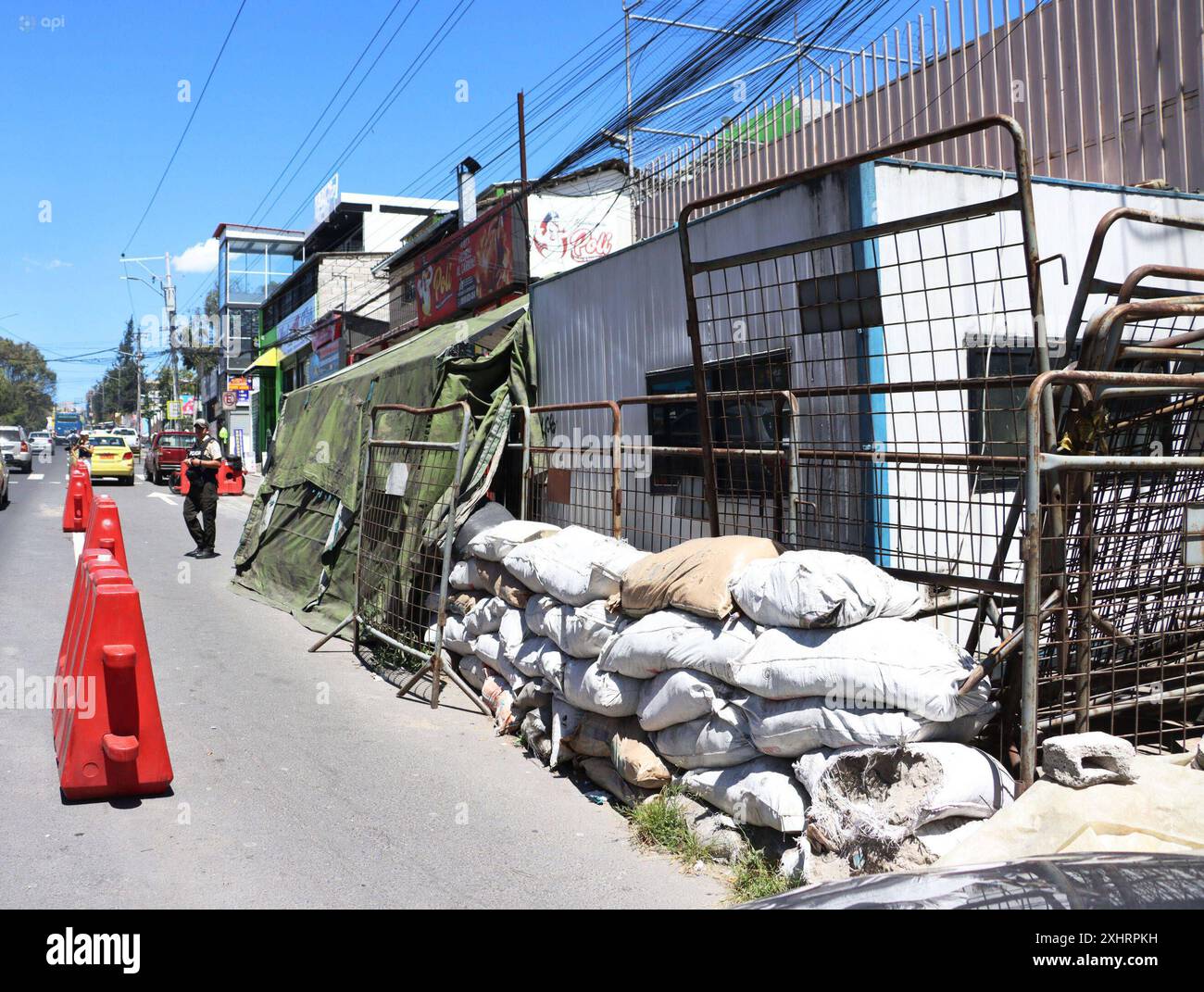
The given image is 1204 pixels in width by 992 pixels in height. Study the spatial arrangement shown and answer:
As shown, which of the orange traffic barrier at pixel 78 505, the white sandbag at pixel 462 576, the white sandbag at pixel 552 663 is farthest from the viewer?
the orange traffic barrier at pixel 78 505

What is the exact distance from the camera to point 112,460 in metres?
32.0

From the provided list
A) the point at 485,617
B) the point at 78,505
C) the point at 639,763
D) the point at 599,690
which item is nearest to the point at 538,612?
the point at 485,617

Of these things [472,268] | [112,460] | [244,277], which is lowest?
[112,460]

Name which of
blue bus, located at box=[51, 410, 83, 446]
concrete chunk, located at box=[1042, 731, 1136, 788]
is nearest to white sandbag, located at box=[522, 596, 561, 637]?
concrete chunk, located at box=[1042, 731, 1136, 788]

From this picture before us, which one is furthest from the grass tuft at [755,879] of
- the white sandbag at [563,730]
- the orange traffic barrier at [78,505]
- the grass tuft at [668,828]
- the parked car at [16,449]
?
the parked car at [16,449]

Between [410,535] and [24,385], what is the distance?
149m

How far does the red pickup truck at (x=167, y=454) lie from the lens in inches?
1288

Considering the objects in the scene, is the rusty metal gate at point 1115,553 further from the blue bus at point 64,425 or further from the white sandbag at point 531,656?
the blue bus at point 64,425

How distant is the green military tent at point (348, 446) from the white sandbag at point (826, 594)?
3.82 m

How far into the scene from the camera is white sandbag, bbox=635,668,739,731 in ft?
14.7

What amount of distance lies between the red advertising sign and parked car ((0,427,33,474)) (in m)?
25.8

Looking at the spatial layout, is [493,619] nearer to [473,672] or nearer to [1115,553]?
[473,672]

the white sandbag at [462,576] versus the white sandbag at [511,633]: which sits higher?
the white sandbag at [462,576]
